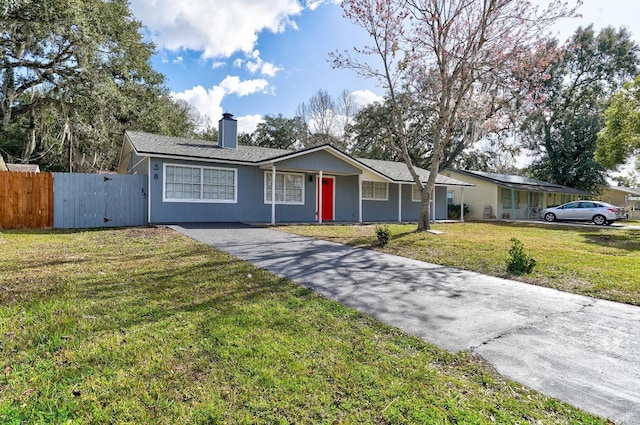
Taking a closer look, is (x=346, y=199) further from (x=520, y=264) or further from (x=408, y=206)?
(x=520, y=264)

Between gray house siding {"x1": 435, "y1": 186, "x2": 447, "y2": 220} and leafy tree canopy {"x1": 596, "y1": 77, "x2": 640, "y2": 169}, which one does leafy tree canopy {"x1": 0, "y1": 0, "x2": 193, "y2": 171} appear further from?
leafy tree canopy {"x1": 596, "y1": 77, "x2": 640, "y2": 169}

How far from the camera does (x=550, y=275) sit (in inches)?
248

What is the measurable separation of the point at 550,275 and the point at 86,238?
10739 mm

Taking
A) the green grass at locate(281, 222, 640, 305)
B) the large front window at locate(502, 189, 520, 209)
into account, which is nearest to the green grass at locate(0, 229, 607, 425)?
the green grass at locate(281, 222, 640, 305)

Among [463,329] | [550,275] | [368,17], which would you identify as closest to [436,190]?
[368,17]

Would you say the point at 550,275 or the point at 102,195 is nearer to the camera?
the point at 550,275

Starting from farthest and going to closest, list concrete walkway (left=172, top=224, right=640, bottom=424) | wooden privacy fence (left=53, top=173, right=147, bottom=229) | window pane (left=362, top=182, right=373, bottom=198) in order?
window pane (left=362, top=182, right=373, bottom=198) → wooden privacy fence (left=53, top=173, right=147, bottom=229) → concrete walkway (left=172, top=224, right=640, bottom=424)

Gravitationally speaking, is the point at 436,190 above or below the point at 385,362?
above

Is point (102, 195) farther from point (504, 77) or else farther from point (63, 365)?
point (504, 77)

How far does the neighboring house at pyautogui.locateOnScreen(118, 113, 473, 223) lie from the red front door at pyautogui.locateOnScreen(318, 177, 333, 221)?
0.05 metres

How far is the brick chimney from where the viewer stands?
51.2ft

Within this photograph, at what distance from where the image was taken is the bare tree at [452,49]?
37.2 feet

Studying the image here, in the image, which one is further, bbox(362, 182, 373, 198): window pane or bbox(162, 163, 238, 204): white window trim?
bbox(362, 182, 373, 198): window pane

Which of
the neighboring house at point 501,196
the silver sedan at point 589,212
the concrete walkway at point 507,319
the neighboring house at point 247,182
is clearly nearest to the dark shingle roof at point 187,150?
the neighboring house at point 247,182
